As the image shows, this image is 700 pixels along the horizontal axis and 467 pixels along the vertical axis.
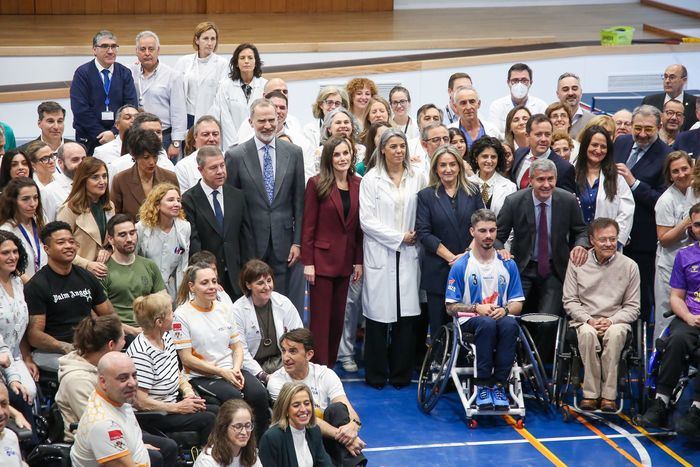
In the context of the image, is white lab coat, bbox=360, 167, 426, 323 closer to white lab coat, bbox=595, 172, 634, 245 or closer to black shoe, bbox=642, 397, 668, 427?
white lab coat, bbox=595, 172, 634, 245

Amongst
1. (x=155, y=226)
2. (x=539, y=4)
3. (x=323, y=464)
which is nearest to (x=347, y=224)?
Result: (x=155, y=226)

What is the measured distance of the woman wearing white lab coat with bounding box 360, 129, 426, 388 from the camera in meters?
7.50

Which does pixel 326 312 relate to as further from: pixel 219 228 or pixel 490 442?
pixel 490 442

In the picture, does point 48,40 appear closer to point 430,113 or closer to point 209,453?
point 430,113

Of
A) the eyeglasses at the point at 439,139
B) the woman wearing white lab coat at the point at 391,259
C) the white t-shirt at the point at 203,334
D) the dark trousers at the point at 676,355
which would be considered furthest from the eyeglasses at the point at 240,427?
the eyeglasses at the point at 439,139

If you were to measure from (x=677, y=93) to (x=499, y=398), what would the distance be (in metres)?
3.85

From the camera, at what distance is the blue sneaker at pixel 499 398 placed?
695 centimetres

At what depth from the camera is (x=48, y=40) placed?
1229 centimetres

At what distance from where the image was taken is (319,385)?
620cm

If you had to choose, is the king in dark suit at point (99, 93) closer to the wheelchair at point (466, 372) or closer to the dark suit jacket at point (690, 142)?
the wheelchair at point (466, 372)

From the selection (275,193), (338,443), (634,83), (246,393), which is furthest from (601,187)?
(634,83)

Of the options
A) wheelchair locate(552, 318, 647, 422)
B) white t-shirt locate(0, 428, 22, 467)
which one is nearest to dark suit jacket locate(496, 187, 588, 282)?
wheelchair locate(552, 318, 647, 422)

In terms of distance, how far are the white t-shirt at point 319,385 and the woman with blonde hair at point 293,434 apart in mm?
468

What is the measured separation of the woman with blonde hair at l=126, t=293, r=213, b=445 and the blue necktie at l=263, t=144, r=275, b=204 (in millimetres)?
1747
